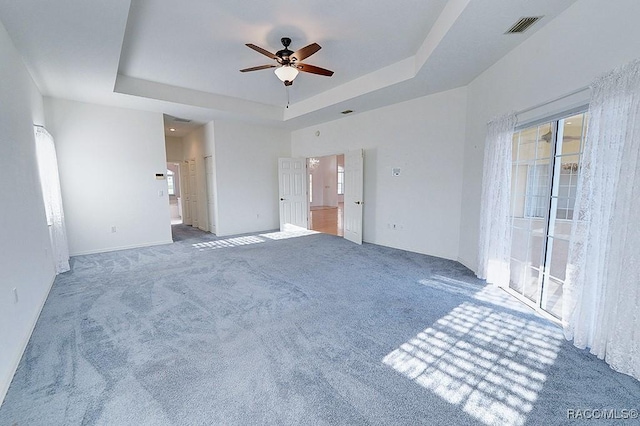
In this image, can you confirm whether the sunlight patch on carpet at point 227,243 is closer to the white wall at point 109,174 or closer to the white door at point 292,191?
the white wall at point 109,174

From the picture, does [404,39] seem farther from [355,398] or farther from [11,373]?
[11,373]

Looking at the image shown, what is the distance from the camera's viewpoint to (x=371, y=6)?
2.76 metres

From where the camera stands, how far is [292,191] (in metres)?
7.52

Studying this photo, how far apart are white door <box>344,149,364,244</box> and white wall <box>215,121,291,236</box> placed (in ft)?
7.49

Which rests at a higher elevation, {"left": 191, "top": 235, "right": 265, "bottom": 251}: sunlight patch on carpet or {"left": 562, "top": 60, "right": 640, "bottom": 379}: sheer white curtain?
{"left": 562, "top": 60, "right": 640, "bottom": 379}: sheer white curtain

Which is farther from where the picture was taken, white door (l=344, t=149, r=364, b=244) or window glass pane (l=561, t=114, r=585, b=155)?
white door (l=344, t=149, r=364, b=244)

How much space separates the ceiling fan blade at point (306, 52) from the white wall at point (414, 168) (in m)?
2.55

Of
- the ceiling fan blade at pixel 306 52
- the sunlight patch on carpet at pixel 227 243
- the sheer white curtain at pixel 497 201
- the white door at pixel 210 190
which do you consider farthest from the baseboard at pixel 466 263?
the white door at pixel 210 190

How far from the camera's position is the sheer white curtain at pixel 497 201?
327 cm

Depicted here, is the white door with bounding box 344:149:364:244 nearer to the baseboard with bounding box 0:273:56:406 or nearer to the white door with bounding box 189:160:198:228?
the white door with bounding box 189:160:198:228

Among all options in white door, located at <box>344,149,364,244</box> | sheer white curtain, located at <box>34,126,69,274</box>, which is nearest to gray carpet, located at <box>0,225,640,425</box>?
sheer white curtain, located at <box>34,126,69,274</box>

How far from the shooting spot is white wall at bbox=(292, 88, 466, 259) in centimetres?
465

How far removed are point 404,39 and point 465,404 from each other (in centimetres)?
375

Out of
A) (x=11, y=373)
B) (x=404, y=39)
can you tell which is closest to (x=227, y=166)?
(x=404, y=39)
